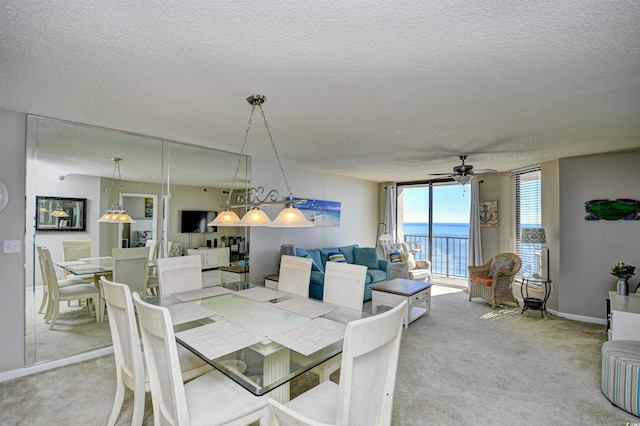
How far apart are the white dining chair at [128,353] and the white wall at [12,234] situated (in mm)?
1586

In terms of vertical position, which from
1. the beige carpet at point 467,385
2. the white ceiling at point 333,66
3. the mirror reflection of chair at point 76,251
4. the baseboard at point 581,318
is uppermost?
the white ceiling at point 333,66

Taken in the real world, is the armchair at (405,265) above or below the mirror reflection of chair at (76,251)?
below

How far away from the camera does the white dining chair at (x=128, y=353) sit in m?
1.78

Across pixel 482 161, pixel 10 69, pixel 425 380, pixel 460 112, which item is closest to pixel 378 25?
pixel 460 112

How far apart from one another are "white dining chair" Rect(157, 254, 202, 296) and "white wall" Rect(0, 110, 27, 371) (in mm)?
1287

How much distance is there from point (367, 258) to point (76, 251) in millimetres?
4560

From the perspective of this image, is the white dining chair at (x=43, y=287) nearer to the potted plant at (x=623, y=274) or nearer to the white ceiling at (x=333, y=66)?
the white ceiling at (x=333, y=66)

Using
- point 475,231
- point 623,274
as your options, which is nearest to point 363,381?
point 623,274

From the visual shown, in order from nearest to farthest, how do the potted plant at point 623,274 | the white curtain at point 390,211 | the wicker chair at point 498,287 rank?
the potted plant at point 623,274, the wicker chair at point 498,287, the white curtain at point 390,211

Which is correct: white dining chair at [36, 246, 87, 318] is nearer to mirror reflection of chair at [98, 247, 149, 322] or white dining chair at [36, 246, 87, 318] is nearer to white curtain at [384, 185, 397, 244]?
mirror reflection of chair at [98, 247, 149, 322]

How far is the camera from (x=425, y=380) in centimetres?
274

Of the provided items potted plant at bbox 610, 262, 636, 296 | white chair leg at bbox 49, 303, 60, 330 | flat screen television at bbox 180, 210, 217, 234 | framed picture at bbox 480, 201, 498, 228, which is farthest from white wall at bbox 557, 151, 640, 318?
white chair leg at bbox 49, 303, 60, 330

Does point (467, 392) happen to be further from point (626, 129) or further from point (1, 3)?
point (1, 3)

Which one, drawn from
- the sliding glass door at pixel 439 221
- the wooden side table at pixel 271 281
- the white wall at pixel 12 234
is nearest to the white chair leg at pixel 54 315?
the white wall at pixel 12 234
